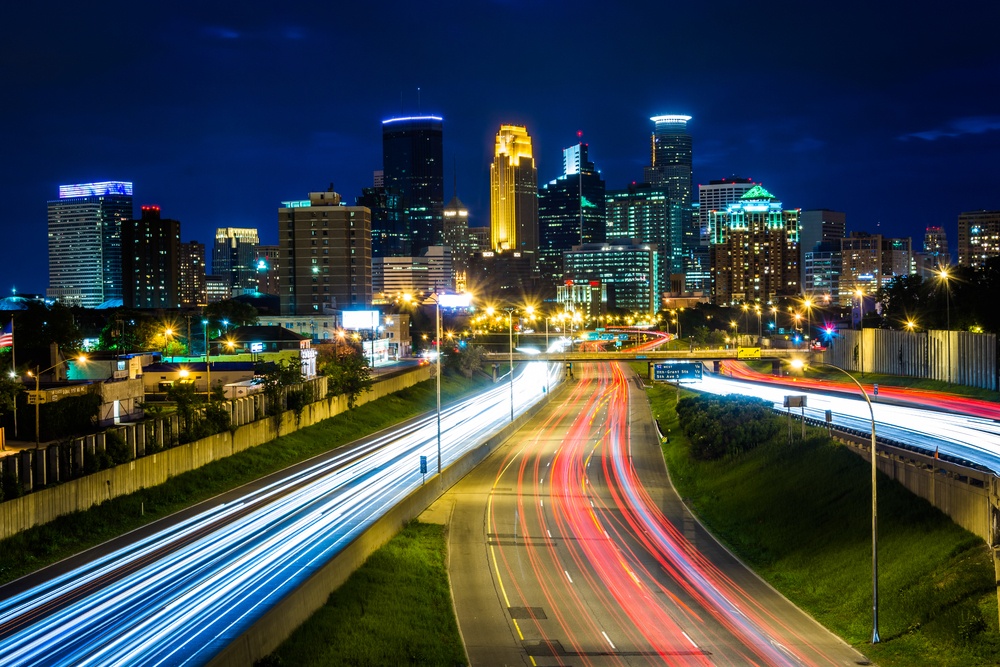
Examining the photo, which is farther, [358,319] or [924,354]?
[358,319]

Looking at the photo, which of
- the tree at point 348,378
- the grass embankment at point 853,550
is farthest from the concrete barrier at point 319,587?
the tree at point 348,378

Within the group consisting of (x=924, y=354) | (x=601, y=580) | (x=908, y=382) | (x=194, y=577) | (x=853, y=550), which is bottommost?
(x=601, y=580)

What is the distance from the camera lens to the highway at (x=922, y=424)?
45.3 meters

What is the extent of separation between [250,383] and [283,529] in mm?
37063

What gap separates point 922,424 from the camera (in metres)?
55.4

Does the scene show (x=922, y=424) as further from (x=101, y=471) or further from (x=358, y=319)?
(x=358, y=319)

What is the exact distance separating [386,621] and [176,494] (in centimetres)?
2036

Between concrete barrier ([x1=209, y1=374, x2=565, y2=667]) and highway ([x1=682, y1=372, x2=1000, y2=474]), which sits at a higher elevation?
highway ([x1=682, y1=372, x2=1000, y2=474])

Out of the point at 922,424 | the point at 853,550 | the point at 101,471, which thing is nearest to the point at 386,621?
the point at 853,550

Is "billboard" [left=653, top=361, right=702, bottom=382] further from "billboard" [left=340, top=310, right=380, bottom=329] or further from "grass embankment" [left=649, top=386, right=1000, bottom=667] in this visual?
"billboard" [left=340, top=310, right=380, bottom=329]

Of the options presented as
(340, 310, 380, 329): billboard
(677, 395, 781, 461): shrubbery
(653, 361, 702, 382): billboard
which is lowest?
(677, 395, 781, 461): shrubbery

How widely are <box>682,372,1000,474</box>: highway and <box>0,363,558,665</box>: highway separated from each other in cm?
2511

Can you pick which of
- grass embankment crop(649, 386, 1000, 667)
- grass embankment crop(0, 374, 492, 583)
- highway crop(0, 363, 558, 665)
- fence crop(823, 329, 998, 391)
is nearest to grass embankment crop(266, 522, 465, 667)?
highway crop(0, 363, 558, 665)

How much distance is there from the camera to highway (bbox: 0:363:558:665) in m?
26.2
